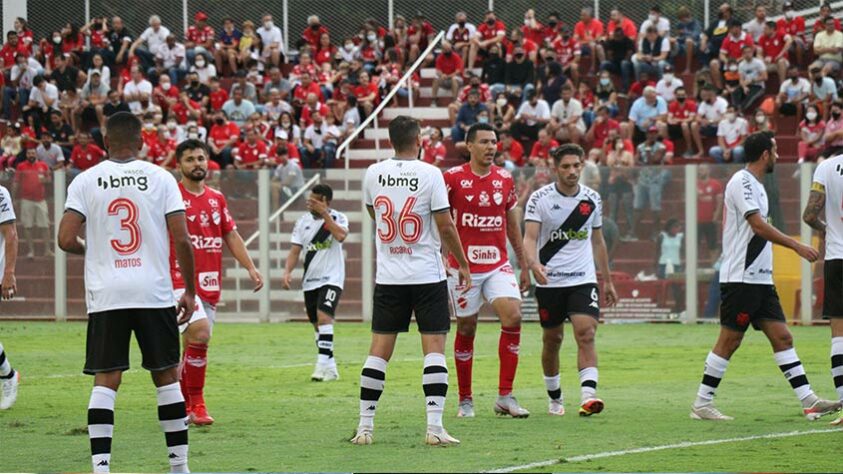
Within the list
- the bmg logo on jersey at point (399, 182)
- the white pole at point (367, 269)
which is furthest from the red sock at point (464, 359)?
the white pole at point (367, 269)

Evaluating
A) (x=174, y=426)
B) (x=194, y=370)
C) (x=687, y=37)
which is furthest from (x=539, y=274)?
(x=687, y=37)

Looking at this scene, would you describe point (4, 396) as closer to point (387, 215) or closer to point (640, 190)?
point (387, 215)

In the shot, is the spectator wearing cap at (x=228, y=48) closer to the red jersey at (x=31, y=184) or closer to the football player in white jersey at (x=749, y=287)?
the red jersey at (x=31, y=184)

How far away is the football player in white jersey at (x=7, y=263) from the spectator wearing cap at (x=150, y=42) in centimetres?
2384

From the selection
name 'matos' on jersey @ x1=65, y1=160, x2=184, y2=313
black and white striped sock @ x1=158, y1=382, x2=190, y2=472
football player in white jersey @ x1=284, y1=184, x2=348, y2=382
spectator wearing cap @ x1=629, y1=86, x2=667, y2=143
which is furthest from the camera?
spectator wearing cap @ x1=629, y1=86, x2=667, y2=143

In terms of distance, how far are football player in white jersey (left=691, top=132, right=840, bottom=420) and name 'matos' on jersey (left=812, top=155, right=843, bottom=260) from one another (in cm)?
49

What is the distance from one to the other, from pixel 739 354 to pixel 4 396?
10.1 metres

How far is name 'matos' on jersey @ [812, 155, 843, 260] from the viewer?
11.4m

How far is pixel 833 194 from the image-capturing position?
11422 millimetres

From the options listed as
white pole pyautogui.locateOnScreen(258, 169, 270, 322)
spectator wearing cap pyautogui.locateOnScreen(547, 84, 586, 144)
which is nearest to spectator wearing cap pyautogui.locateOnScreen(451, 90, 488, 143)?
spectator wearing cap pyautogui.locateOnScreen(547, 84, 586, 144)

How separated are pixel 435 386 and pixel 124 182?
2833 mm

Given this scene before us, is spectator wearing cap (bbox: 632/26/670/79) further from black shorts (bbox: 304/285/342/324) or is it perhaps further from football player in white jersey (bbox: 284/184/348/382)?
black shorts (bbox: 304/285/342/324)

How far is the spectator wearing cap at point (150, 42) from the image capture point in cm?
3656

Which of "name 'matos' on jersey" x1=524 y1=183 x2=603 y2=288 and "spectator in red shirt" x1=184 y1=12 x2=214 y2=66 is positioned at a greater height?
"spectator in red shirt" x1=184 y1=12 x2=214 y2=66
